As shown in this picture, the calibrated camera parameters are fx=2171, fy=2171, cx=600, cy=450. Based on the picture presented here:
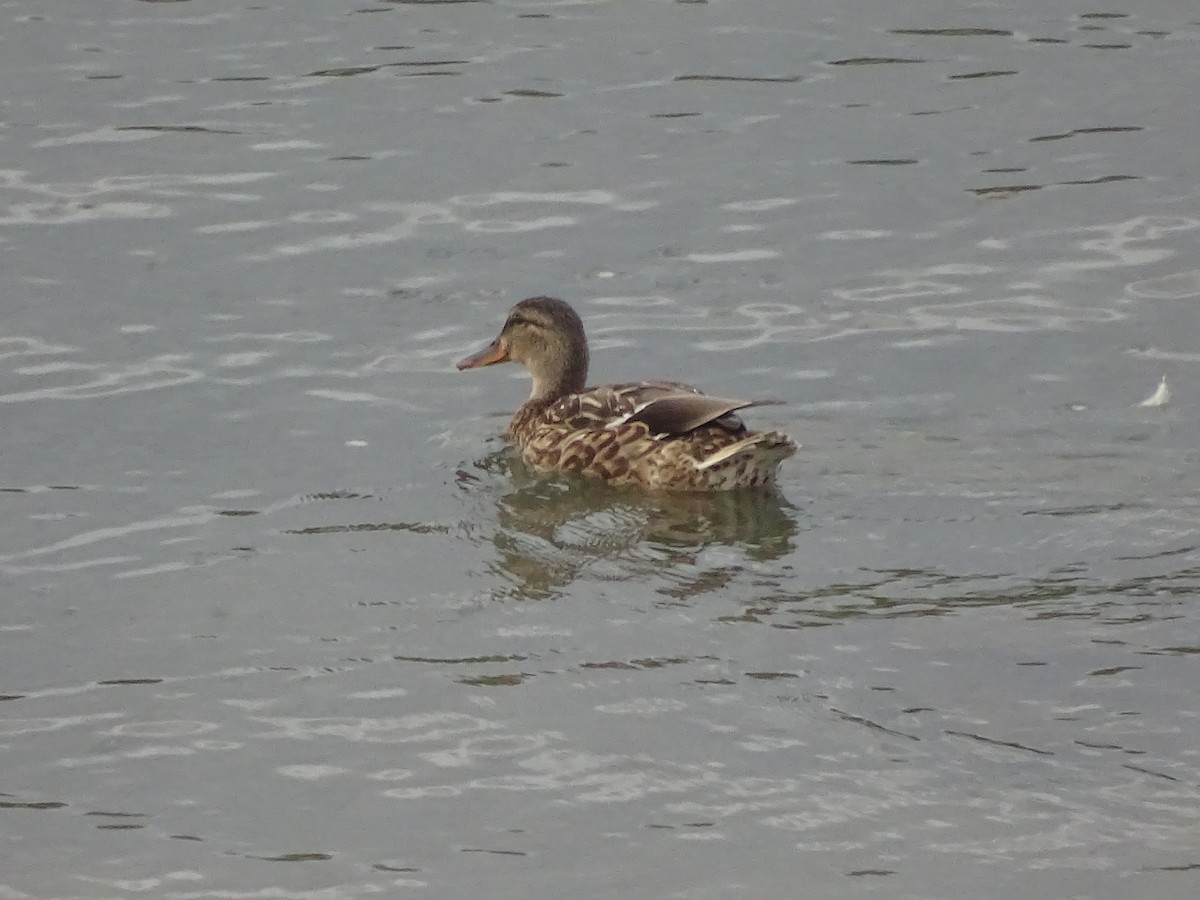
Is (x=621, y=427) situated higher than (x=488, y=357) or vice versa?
(x=488, y=357)

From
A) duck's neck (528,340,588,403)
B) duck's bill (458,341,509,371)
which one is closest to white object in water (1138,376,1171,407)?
duck's neck (528,340,588,403)

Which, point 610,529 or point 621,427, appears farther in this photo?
point 621,427

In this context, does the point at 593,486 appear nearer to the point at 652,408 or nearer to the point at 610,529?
the point at 652,408

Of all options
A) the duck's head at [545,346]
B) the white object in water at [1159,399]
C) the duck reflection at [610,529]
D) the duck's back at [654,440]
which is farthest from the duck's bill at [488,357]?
the white object in water at [1159,399]

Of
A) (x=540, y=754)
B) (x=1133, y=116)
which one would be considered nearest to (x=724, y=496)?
(x=540, y=754)

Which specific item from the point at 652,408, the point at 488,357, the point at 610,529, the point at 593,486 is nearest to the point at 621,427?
the point at 652,408

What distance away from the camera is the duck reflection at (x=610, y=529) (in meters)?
8.64

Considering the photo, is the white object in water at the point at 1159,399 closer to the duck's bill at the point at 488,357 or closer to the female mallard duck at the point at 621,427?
the female mallard duck at the point at 621,427

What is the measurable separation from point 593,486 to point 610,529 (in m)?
0.77

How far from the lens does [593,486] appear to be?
33.3ft

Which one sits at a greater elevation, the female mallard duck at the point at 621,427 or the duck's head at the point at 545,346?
the duck's head at the point at 545,346

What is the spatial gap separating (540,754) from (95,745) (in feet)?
4.87

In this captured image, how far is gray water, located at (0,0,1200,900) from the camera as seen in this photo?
6539 millimetres

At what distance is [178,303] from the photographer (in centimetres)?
1208
